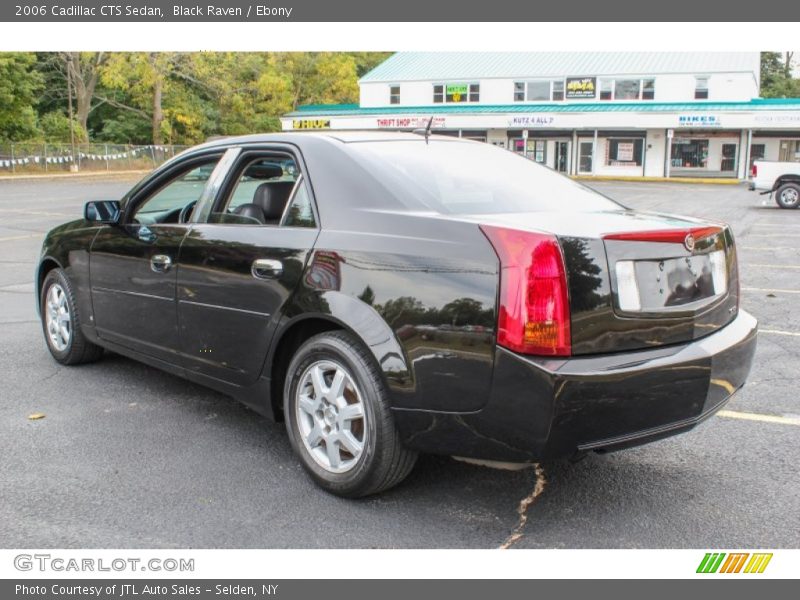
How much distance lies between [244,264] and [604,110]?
47874 mm

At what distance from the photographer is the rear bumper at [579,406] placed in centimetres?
293

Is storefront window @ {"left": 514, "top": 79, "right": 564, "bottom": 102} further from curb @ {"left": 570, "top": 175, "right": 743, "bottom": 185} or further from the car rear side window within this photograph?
the car rear side window

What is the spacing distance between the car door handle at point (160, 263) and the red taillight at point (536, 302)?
222 centimetres

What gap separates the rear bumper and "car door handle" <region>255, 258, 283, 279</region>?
971 mm

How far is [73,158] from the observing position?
45000 millimetres

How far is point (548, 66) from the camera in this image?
51844mm

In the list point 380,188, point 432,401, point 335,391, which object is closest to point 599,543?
point 432,401

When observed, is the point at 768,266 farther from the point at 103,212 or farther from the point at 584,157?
the point at 584,157

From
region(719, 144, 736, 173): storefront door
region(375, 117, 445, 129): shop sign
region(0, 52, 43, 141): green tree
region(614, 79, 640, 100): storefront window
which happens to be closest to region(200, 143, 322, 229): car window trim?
region(0, 52, 43, 141): green tree

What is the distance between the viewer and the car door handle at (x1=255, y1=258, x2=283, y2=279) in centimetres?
375

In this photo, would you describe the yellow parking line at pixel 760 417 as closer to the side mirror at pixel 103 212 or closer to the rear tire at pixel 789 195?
the side mirror at pixel 103 212

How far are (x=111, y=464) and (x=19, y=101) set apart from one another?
47678mm

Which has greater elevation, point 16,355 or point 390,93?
point 390,93

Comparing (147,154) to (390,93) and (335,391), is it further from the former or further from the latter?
(335,391)
